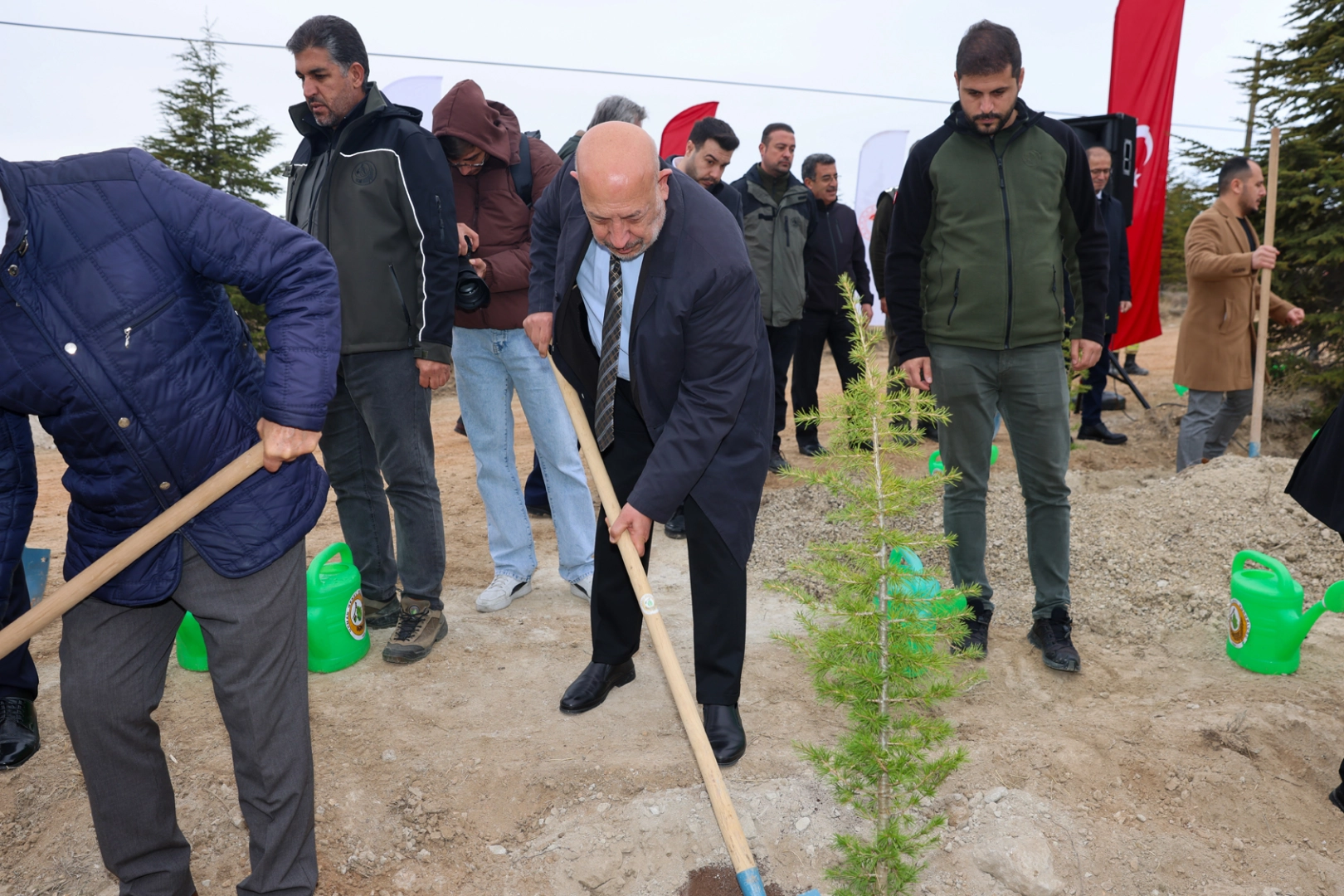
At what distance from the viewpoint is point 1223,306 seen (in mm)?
5812

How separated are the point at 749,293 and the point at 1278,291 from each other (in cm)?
741

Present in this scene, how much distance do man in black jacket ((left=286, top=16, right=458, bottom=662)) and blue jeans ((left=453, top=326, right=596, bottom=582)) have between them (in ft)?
1.31

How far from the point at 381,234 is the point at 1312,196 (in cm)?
770

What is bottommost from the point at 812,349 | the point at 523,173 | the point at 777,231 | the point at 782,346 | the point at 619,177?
the point at 812,349

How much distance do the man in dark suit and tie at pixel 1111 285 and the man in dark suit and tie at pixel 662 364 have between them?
11.1 feet

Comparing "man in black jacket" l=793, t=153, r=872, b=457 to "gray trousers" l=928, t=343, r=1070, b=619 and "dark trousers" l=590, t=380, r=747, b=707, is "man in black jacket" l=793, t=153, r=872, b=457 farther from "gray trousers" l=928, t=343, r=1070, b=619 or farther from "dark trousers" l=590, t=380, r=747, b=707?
"dark trousers" l=590, t=380, r=747, b=707

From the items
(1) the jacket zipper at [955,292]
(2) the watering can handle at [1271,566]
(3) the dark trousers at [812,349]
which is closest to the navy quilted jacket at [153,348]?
(1) the jacket zipper at [955,292]

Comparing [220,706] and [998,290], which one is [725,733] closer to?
[220,706]

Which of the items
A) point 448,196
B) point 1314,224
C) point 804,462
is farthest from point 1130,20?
point 448,196

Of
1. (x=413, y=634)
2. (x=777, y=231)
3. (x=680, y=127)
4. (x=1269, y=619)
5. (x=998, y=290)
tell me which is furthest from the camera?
(x=680, y=127)

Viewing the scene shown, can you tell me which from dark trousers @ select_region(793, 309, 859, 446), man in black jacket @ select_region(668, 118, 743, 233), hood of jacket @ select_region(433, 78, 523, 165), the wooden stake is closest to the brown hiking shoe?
hood of jacket @ select_region(433, 78, 523, 165)

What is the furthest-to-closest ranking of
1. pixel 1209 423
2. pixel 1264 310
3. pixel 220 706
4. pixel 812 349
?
pixel 812 349 → pixel 1209 423 → pixel 1264 310 → pixel 220 706

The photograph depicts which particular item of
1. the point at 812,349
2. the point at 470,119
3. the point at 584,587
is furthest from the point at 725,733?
the point at 812,349

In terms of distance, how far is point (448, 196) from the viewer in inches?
129
